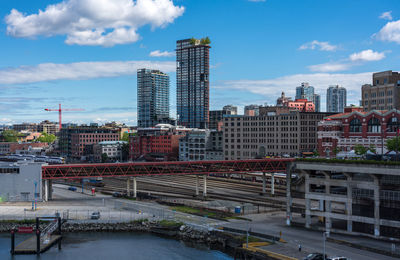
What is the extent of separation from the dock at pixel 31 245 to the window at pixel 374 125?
288ft

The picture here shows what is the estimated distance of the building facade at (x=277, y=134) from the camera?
181 metres

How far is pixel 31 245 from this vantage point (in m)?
73.5

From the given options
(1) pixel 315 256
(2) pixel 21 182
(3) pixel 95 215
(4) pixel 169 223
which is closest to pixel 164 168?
(3) pixel 95 215

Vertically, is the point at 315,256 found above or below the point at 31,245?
above

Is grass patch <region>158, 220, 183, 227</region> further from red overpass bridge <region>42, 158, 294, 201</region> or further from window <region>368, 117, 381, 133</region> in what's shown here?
window <region>368, 117, 381, 133</region>

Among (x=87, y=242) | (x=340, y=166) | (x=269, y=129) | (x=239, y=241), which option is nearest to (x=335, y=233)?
(x=340, y=166)

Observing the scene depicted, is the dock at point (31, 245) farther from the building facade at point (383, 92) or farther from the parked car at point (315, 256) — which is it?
the building facade at point (383, 92)

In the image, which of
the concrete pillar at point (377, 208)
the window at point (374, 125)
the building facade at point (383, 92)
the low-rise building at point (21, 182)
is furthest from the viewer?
the building facade at point (383, 92)

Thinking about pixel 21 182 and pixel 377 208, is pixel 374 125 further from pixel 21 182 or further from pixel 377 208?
pixel 21 182

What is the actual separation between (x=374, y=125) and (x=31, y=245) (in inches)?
3659

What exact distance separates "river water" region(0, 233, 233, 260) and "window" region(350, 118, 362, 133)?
241 feet

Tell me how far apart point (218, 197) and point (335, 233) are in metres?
49.4

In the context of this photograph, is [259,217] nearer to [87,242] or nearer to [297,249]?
[297,249]

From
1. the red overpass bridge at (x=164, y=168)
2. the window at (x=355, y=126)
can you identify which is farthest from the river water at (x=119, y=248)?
the window at (x=355, y=126)
